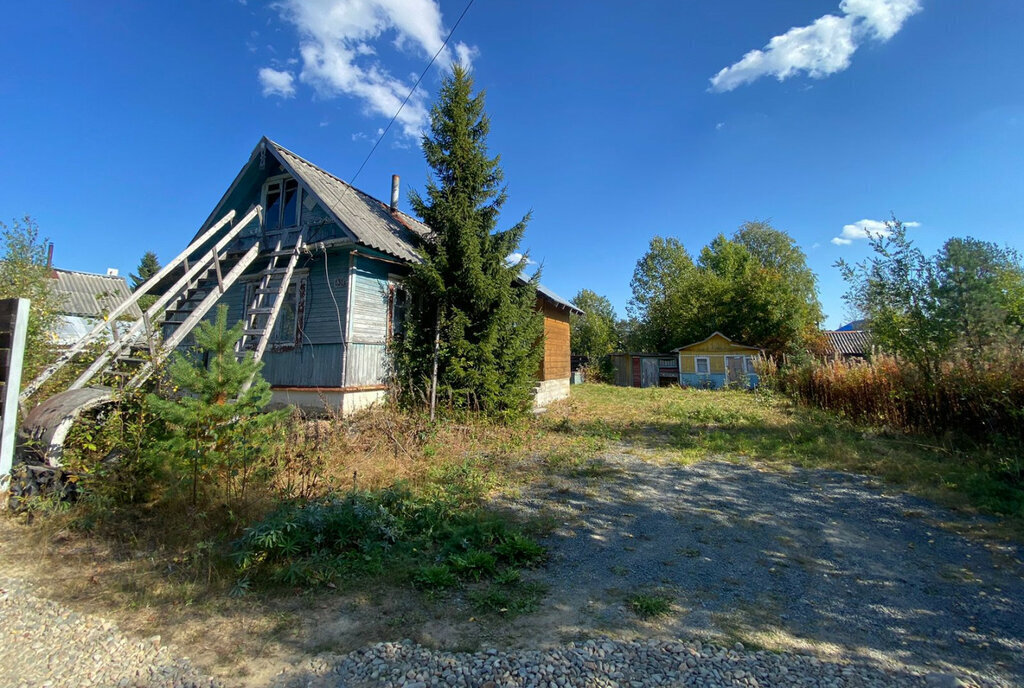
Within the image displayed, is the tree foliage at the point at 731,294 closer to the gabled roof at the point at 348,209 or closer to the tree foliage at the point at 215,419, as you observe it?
the gabled roof at the point at 348,209

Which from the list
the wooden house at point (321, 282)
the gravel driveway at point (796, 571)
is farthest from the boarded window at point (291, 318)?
the gravel driveway at point (796, 571)

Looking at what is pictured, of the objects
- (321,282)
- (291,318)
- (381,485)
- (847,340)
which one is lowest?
(381,485)

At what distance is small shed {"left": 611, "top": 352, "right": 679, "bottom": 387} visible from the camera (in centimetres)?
2903

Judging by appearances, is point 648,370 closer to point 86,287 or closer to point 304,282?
point 304,282

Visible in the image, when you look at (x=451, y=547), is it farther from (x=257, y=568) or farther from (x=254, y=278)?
(x=254, y=278)

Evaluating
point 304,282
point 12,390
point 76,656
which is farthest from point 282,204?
point 76,656

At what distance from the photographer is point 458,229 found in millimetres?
9750

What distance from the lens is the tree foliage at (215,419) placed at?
420cm

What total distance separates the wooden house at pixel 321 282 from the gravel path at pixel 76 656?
601cm

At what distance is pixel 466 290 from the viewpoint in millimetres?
9688

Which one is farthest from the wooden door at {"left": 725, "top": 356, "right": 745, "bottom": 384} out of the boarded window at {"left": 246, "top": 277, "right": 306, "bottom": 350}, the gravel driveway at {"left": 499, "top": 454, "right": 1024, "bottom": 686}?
the boarded window at {"left": 246, "top": 277, "right": 306, "bottom": 350}

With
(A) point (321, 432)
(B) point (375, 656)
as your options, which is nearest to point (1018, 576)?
(B) point (375, 656)

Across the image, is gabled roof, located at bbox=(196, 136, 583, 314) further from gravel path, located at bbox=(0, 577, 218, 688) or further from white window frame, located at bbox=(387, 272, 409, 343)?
gravel path, located at bbox=(0, 577, 218, 688)

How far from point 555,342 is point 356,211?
912 centimetres
